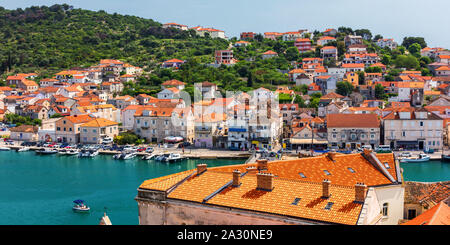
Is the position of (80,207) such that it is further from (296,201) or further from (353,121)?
(353,121)

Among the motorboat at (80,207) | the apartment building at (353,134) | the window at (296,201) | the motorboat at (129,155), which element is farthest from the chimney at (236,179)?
the motorboat at (129,155)

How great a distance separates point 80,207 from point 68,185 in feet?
15.5

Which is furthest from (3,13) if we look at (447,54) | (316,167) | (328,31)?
(316,167)

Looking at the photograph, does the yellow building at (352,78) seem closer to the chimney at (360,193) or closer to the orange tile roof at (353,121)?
the orange tile roof at (353,121)

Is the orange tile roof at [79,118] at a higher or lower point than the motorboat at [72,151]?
higher

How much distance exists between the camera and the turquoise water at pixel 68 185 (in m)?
16.0

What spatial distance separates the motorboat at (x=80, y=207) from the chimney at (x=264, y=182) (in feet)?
36.2

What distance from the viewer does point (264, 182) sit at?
7.39 meters

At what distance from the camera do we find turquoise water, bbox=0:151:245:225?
52.4ft

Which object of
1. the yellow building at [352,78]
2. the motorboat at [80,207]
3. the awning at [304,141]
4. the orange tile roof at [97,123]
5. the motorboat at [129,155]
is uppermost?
the yellow building at [352,78]

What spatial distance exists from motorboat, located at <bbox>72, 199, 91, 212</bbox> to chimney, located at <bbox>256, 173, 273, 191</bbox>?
11030 millimetres

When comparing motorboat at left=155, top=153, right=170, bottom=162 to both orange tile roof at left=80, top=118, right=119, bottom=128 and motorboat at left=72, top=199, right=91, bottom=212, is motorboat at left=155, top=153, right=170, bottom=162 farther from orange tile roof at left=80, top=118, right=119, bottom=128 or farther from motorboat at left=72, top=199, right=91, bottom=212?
motorboat at left=72, top=199, right=91, bottom=212
